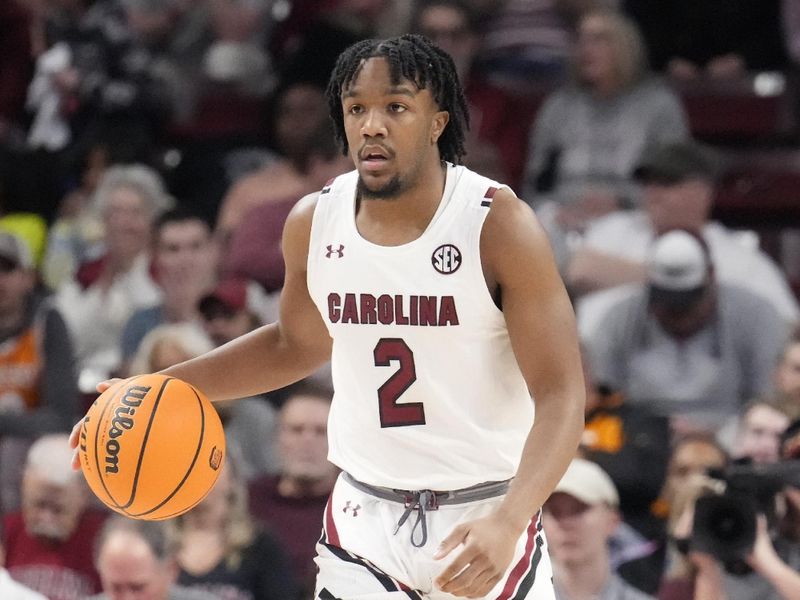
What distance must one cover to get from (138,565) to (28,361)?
2.05 metres

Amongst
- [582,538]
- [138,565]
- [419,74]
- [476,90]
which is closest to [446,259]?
[419,74]

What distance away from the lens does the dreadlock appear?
361 centimetres

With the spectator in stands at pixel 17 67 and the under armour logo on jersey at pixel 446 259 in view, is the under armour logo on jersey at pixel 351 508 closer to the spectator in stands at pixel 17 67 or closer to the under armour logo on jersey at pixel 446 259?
the under armour logo on jersey at pixel 446 259

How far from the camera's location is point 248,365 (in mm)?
4062

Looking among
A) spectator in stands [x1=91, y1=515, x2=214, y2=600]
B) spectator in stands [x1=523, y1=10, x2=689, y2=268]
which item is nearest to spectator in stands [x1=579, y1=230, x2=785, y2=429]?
spectator in stands [x1=523, y1=10, x2=689, y2=268]

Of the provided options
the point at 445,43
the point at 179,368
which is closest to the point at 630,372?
the point at 445,43

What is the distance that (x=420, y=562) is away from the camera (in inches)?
142

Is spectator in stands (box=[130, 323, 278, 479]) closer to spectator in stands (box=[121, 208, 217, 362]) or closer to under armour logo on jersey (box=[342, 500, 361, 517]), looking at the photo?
spectator in stands (box=[121, 208, 217, 362])

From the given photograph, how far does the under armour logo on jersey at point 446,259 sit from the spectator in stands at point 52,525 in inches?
117

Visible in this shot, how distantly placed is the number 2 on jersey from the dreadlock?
51 centimetres

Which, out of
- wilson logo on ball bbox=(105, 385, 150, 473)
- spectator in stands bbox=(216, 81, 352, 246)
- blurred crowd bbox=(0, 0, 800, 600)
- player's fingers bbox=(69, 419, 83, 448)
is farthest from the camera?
spectator in stands bbox=(216, 81, 352, 246)

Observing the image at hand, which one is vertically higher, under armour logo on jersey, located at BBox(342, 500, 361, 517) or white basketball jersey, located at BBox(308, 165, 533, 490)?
white basketball jersey, located at BBox(308, 165, 533, 490)

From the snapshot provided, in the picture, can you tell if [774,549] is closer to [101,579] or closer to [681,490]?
[681,490]

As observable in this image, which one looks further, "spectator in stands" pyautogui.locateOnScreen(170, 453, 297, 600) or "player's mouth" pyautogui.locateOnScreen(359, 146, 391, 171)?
"spectator in stands" pyautogui.locateOnScreen(170, 453, 297, 600)
